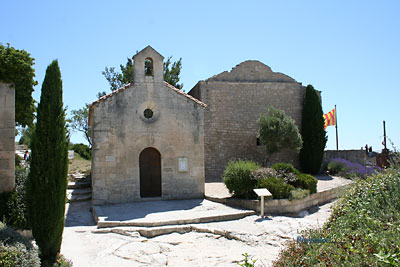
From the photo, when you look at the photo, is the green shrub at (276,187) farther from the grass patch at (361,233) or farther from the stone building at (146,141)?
the grass patch at (361,233)

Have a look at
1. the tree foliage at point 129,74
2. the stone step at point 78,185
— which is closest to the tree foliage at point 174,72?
the tree foliage at point 129,74

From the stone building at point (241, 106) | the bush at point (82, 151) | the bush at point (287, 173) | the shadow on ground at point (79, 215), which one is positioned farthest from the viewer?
the bush at point (82, 151)

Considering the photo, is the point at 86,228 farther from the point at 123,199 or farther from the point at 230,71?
the point at 230,71

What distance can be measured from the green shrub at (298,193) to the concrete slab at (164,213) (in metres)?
1.77

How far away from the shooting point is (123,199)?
12.4 meters

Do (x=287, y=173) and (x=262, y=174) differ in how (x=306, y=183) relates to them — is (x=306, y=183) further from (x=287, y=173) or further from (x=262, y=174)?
(x=262, y=174)

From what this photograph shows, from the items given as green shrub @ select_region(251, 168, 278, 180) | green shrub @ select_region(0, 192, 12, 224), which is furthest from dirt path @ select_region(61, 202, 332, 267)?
green shrub @ select_region(251, 168, 278, 180)

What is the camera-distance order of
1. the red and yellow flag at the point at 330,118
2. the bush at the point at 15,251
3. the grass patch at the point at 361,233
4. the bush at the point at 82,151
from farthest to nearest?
the bush at the point at 82,151 → the red and yellow flag at the point at 330,118 → the bush at the point at 15,251 → the grass patch at the point at 361,233

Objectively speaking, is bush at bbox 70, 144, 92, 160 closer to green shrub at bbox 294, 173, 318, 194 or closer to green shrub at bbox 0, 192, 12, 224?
green shrub at bbox 294, 173, 318, 194

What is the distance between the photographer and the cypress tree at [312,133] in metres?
21.0

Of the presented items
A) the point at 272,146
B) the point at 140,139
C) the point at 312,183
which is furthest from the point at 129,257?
the point at 272,146

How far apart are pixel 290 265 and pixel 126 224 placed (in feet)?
19.5

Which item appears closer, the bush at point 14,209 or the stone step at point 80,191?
the bush at point 14,209

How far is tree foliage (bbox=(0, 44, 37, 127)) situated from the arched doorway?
563 cm
